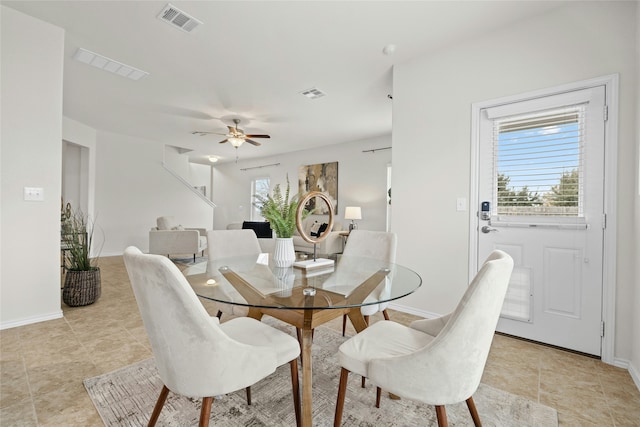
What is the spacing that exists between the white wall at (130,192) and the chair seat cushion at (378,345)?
662cm

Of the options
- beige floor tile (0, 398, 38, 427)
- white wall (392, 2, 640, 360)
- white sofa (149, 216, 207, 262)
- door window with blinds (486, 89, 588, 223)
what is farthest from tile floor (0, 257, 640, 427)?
white sofa (149, 216, 207, 262)

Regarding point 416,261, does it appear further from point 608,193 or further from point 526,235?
point 608,193

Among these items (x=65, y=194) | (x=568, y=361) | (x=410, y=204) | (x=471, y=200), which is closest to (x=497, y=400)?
(x=568, y=361)

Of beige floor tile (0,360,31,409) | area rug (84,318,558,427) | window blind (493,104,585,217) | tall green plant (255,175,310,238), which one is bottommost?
beige floor tile (0,360,31,409)

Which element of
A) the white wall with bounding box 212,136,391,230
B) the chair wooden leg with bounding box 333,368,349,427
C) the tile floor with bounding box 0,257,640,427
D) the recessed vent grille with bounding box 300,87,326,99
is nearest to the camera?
the chair wooden leg with bounding box 333,368,349,427

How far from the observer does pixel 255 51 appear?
114 inches

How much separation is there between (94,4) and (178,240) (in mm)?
3978

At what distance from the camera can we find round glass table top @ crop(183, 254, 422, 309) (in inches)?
46.5

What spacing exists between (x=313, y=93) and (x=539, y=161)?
9.01 feet

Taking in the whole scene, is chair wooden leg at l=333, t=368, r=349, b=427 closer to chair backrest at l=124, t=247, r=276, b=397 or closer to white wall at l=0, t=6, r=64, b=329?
chair backrest at l=124, t=247, r=276, b=397

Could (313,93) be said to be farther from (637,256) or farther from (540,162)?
(637,256)

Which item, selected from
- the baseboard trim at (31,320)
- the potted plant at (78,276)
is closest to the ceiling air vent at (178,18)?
the potted plant at (78,276)

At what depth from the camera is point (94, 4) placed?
2271 millimetres

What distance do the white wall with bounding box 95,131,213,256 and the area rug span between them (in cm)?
549
